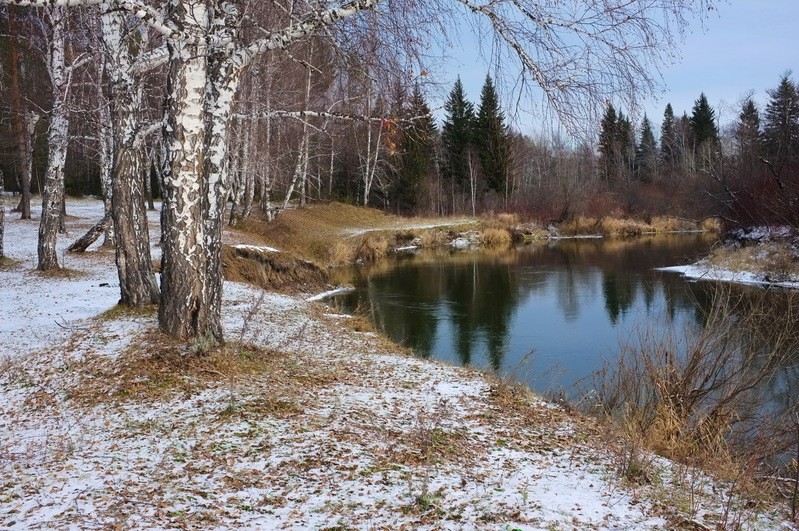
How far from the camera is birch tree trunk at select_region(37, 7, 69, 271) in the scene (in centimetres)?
1291

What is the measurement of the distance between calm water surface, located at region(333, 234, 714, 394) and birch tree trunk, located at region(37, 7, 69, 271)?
6.95 m

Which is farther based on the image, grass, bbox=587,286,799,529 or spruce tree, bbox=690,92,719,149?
spruce tree, bbox=690,92,719,149

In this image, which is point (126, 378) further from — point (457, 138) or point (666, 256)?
point (457, 138)

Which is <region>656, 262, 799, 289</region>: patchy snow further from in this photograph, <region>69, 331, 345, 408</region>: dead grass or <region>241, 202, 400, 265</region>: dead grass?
<region>241, 202, 400, 265</region>: dead grass

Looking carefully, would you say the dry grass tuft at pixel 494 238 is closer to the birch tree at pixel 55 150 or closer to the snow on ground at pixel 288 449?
the birch tree at pixel 55 150

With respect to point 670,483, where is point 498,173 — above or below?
above

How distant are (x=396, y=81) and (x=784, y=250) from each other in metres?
18.8

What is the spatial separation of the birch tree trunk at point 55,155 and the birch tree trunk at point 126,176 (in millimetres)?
4586

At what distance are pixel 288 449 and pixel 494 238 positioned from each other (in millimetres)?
32777

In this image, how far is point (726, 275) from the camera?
19.9m

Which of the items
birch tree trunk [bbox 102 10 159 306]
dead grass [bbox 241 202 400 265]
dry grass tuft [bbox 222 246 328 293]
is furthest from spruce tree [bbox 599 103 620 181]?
dead grass [bbox 241 202 400 265]

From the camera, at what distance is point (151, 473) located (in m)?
4.14

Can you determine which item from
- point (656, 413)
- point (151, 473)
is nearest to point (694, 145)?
point (656, 413)

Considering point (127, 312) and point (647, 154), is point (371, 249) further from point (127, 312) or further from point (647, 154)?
point (647, 154)
